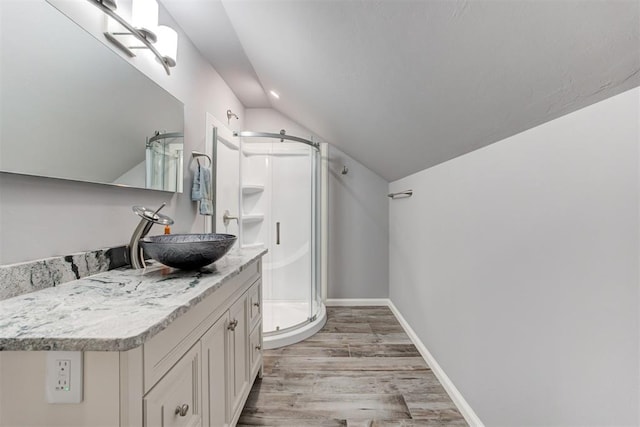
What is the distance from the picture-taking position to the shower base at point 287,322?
219 centimetres

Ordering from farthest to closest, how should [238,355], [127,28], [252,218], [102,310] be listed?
[252,218]
[238,355]
[127,28]
[102,310]

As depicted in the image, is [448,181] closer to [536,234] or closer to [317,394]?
[536,234]

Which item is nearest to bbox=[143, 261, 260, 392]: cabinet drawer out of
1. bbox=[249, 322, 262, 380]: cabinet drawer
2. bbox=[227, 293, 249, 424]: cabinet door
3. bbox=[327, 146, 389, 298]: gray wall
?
bbox=[227, 293, 249, 424]: cabinet door

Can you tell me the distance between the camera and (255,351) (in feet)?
5.29

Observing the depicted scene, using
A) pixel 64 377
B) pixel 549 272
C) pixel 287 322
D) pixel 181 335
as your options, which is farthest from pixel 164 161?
pixel 549 272

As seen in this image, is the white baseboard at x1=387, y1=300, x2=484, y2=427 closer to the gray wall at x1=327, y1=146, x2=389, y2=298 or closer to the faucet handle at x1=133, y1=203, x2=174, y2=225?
the gray wall at x1=327, y1=146, x2=389, y2=298

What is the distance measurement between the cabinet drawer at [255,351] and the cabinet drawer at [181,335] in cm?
45

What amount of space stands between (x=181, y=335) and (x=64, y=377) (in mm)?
257

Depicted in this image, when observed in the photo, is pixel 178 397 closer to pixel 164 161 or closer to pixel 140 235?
pixel 140 235

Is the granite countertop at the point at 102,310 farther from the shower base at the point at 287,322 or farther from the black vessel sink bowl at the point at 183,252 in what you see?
the shower base at the point at 287,322

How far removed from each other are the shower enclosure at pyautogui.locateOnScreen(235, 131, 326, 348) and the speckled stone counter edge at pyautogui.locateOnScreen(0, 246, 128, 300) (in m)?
1.54

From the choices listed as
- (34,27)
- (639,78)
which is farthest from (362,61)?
(34,27)

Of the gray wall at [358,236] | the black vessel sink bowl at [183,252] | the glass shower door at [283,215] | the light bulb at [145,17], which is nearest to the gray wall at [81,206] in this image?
the light bulb at [145,17]

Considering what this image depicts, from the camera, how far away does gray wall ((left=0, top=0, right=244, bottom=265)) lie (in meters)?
0.83
